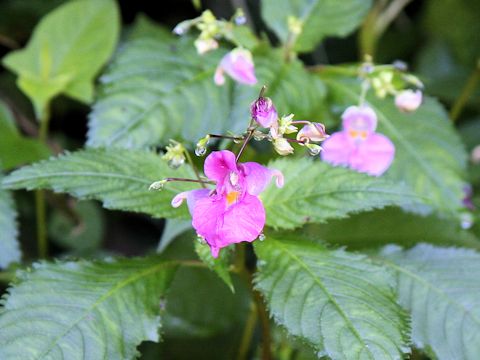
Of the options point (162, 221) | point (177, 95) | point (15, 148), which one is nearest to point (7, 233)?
point (15, 148)

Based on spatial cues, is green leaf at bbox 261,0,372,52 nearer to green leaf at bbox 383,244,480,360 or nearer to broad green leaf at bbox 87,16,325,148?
broad green leaf at bbox 87,16,325,148

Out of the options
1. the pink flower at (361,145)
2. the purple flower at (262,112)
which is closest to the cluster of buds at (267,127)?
the purple flower at (262,112)

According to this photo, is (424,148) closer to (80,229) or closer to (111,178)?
(111,178)

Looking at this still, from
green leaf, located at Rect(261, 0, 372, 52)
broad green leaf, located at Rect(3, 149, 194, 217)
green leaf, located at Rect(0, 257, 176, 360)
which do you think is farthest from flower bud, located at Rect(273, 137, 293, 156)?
green leaf, located at Rect(261, 0, 372, 52)

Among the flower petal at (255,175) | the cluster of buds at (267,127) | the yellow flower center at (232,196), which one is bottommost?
the yellow flower center at (232,196)

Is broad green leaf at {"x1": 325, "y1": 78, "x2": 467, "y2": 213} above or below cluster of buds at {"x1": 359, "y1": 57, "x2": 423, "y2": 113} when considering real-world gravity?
below

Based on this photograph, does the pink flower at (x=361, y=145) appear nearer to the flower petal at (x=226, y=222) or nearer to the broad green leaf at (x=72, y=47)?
the flower petal at (x=226, y=222)

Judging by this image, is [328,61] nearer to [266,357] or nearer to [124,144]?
[124,144]


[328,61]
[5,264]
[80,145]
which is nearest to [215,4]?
[328,61]
